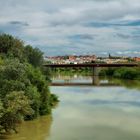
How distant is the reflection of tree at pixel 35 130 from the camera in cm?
2709

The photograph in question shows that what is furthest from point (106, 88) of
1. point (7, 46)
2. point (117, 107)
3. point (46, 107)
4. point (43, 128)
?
point (43, 128)

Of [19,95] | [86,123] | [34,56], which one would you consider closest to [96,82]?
[34,56]

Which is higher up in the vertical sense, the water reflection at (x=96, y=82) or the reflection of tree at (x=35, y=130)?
the water reflection at (x=96, y=82)

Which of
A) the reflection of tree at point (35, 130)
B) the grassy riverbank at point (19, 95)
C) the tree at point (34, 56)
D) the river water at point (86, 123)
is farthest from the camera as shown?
the tree at point (34, 56)

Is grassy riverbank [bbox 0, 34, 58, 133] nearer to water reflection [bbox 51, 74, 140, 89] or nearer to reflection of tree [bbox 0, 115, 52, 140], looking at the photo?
reflection of tree [bbox 0, 115, 52, 140]

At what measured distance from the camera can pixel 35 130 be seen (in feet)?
97.1

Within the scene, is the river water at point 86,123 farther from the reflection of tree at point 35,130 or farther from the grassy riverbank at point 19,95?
the grassy riverbank at point 19,95

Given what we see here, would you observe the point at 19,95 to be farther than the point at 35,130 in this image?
No

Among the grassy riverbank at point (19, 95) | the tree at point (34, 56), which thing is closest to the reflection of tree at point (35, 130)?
the grassy riverbank at point (19, 95)

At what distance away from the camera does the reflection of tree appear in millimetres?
27086

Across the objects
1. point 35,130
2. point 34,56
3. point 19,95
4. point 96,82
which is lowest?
point 35,130

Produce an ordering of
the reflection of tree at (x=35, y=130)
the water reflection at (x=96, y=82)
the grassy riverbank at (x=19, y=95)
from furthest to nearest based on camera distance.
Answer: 1. the water reflection at (x=96, y=82)
2. the reflection of tree at (x=35, y=130)
3. the grassy riverbank at (x=19, y=95)

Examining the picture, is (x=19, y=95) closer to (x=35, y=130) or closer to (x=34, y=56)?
(x=35, y=130)

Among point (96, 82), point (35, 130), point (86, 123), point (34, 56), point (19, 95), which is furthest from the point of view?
point (96, 82)
